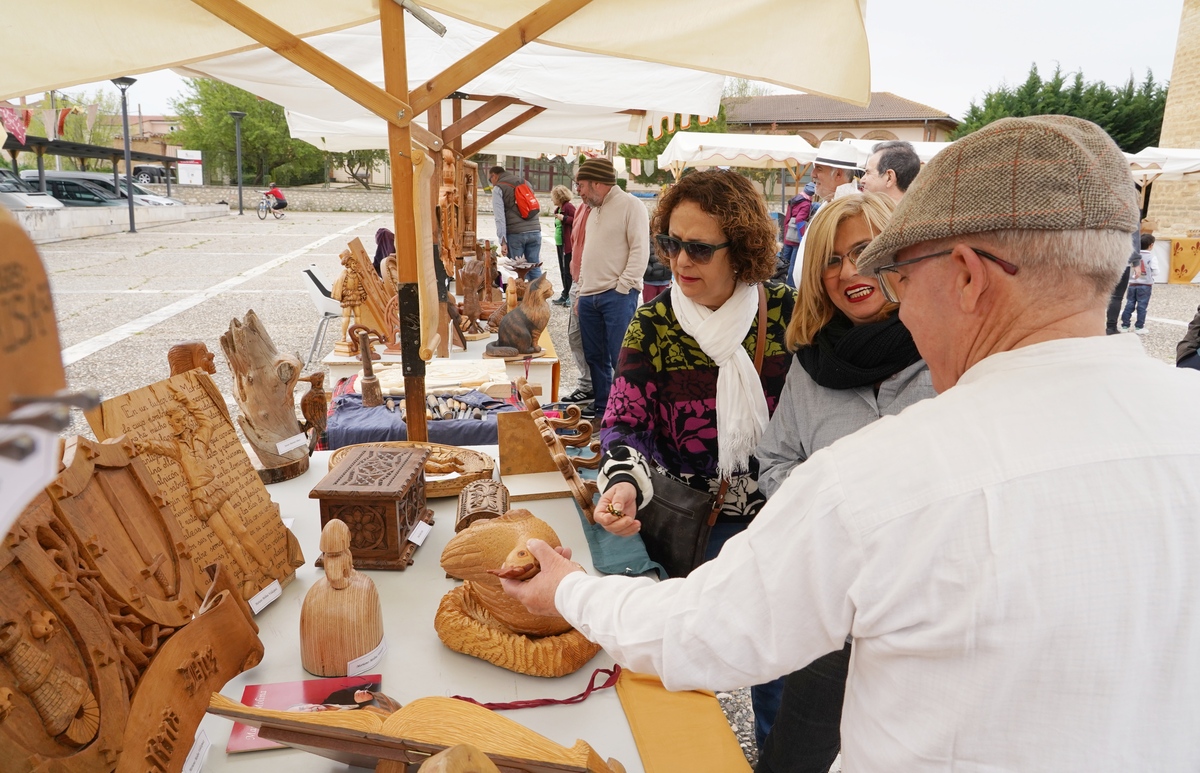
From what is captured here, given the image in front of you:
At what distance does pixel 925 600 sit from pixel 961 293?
35 cm

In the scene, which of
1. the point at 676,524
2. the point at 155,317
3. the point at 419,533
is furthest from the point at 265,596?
the point at 155,317

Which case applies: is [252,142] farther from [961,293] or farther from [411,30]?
[961,293]

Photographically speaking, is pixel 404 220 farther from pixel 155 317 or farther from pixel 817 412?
pixel 155 317

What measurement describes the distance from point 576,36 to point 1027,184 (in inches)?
75.7

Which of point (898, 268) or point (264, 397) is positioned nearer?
point (898, 268)

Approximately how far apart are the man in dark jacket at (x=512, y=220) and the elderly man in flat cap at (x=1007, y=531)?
8.11m

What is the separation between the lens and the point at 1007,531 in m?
0.69

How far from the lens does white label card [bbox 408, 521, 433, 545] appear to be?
1807 millimetres

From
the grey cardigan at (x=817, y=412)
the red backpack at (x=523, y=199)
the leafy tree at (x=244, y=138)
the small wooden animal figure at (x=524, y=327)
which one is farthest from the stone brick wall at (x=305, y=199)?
the grey cardigan at (x=817, y=412)

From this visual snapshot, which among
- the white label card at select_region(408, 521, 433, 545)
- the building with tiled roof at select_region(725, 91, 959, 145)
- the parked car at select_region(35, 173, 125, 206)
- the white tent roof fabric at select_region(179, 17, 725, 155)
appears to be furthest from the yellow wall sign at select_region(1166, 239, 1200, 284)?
the parked car at select_region(35, 173, 125, 206)

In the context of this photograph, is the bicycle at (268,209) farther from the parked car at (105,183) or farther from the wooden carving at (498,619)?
the wooden carving at (498,619)

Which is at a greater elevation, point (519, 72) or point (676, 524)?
point (519, 72)

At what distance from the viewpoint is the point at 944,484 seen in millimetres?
706

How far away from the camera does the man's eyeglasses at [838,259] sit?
158 cm
